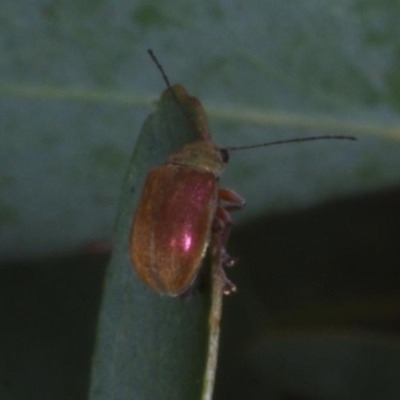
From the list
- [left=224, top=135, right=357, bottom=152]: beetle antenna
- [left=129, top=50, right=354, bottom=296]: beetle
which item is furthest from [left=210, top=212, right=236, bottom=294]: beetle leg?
[left=224, top=135, right=357, bottom=152]: beetle antenna

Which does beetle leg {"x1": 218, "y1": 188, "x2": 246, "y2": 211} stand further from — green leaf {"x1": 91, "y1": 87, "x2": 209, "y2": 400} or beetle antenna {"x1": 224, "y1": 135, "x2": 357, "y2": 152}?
green leaf {"x1": 91, "y1": 87, "x2": 209, "y2": 400}

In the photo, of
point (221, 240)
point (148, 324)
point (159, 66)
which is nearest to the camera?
point (148, 324)

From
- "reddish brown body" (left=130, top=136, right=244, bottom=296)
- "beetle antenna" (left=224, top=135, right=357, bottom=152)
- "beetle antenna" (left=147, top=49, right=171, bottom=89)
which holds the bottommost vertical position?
"reddish brown body" (left=130, top=136, right=244, bottom=296)

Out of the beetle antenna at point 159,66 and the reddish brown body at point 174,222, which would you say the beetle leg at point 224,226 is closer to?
the reddish brown body at point 174,222

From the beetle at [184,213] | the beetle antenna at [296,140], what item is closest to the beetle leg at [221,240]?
the beetle at [184,213]

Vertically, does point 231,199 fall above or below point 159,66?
below

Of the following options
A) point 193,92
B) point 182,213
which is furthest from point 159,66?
point 182,213

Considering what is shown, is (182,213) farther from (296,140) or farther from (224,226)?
(296,140)
